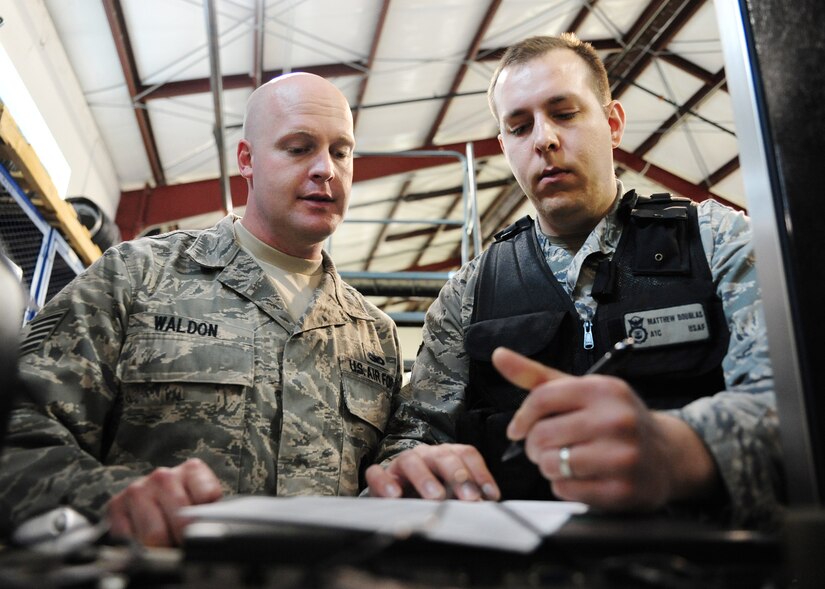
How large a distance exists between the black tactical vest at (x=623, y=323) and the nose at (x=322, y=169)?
1.77 ft

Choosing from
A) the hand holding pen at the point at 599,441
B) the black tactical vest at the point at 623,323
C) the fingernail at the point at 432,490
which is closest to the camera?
the hand holding pen at the point at 599,441

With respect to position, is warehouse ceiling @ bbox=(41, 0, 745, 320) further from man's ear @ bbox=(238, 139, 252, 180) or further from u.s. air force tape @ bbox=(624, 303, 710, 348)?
u.s. air force tape @ bbox=(624, 303, 710, 348)

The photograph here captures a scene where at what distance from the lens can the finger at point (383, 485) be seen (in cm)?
112

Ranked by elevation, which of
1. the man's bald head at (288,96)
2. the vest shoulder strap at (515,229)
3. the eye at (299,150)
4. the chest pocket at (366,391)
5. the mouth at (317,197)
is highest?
the man's bald head at (288,96)

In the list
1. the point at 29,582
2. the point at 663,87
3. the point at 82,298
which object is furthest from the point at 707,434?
the point at 663,87

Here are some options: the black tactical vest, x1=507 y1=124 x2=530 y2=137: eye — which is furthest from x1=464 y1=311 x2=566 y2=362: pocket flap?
x1=507 y1=124 x2=530 y2=137: eye

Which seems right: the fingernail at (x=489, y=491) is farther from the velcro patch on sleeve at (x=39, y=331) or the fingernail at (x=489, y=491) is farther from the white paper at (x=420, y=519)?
the velcro patch on sleeve at (x=39, y=331)

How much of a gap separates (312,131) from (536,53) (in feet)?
2.22

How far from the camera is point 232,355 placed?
60.1 inches

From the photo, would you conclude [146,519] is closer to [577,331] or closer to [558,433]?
→ [558,433]

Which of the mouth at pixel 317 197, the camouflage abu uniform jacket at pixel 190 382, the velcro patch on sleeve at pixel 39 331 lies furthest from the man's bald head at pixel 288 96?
the velcro patch on sleeve at pixel 39 331

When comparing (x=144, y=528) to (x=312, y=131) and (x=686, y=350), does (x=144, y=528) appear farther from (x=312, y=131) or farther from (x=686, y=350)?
(x=312, y=131)

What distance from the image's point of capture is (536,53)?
177 cm

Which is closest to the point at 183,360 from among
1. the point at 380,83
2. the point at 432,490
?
the point at 432,490
